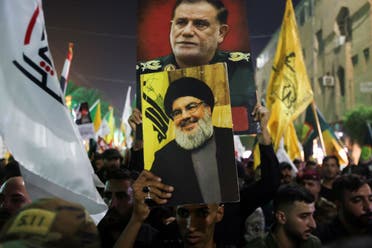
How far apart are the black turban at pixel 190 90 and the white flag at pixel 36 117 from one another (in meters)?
0.86

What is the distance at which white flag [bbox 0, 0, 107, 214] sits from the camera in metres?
3.38

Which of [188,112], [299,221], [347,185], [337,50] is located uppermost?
[337,50]

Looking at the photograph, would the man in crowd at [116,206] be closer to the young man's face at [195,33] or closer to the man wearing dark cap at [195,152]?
the man wearing dark cap at [195,152]

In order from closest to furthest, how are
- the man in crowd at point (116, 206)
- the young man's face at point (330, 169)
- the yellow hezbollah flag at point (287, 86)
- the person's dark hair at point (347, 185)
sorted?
the man in crowd at point (116, 206) < the person's dark hair at point (347, 185) < the young man's face at point (330, 169) < the yellow hezbollah flag at point (287, 86)

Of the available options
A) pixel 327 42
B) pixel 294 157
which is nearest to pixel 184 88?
pixel 294 157

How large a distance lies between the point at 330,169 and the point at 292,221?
4.22 meters

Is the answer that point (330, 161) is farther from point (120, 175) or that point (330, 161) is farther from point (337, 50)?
point (337, 50)

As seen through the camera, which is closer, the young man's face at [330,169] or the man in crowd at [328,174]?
the man in crowd at [328,174]

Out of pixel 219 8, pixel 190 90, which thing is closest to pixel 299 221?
pixel 190 90

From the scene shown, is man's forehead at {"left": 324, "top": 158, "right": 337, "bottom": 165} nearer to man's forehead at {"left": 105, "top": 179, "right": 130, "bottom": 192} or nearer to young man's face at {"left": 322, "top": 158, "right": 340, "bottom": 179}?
young man's face at {"left": 322, "top": 158, "right": 340, "bottom": 179}

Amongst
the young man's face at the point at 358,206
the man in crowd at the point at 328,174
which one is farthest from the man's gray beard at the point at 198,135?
the man in crowd at the point at 328,174

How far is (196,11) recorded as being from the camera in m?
3.75

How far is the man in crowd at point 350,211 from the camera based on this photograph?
4320mm

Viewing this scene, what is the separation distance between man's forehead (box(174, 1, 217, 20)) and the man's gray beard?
100 centimetres
